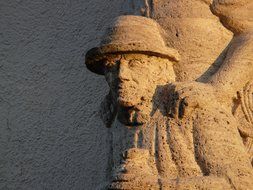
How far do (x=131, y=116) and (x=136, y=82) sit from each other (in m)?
0.11

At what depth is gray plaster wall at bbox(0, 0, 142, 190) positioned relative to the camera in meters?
4.41

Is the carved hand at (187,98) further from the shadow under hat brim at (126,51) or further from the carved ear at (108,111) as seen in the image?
the carved ear at (108,111)

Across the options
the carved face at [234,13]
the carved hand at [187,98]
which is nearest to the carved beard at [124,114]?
the carved hand at [187,98]

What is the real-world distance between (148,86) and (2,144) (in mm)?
1243

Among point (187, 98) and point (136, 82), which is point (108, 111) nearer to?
point (136, 82)

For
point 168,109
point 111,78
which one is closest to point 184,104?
point 168,109

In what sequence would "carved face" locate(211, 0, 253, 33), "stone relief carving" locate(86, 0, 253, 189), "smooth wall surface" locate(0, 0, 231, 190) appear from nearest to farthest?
"stone relief carving" locate(86, 0, 253, 189), "carved face" locate(211, 0, 253, 33), "smooth wall surface" locate(0, 0, 231, 190)

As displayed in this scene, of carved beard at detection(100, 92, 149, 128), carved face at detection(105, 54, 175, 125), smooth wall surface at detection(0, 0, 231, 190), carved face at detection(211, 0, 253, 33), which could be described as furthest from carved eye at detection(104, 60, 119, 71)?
smooth wall surface at detection(0, 0, 231, 190)

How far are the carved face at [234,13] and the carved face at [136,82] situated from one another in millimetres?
278

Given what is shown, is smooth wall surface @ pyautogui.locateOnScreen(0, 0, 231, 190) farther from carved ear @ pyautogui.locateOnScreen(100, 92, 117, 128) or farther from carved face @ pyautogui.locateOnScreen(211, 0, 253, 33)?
carved face @ pyautogui.locateOnScreen(211, 0, 253, 33)

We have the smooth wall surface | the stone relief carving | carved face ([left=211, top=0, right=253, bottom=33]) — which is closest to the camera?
the stone relief carving

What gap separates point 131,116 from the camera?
3.46 m

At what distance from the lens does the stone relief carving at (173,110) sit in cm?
331

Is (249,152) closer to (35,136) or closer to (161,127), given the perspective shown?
(161,127)
